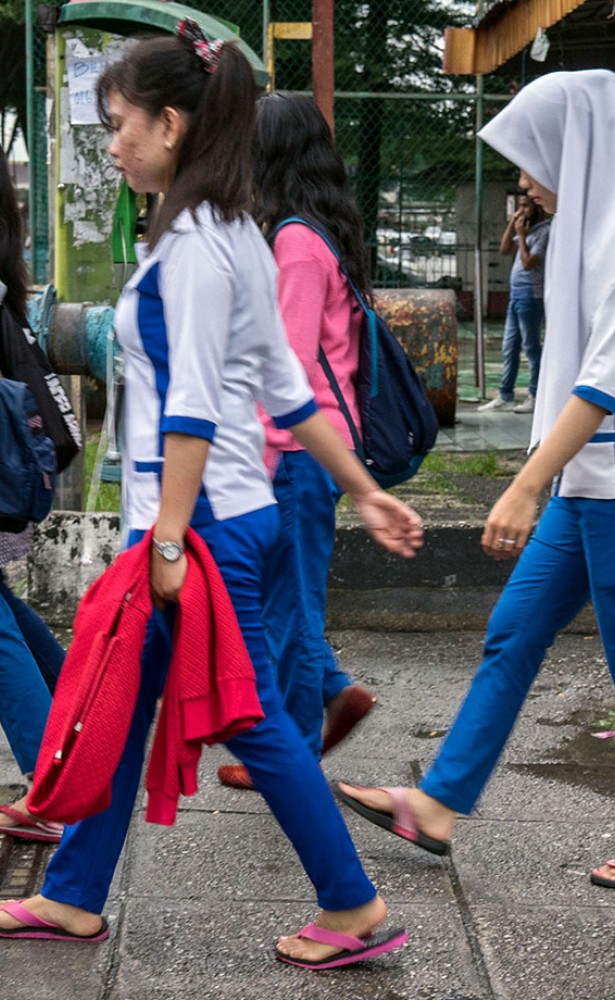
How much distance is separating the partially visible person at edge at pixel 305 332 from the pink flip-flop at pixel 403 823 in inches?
16.0

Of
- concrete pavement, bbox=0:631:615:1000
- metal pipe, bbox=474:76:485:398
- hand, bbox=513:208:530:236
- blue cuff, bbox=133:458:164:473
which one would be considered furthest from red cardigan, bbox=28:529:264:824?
metal pipe, bbox=474:76:485:398

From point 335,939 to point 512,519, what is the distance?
0.93m

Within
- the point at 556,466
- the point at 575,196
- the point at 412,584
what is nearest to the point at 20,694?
the point at 556,466

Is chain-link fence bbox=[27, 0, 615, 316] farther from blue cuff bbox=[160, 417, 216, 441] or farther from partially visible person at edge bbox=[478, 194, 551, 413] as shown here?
blue cuff bbox=[160, 417, 216, 441]

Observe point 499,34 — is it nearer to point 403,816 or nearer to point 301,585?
point 301,585

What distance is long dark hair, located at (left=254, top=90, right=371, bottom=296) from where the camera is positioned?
3631 millimetres

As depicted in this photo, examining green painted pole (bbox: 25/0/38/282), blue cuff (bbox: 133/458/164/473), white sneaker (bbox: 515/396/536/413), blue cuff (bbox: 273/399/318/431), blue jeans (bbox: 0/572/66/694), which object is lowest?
white sneaker (bbox: 515/396/536/413)

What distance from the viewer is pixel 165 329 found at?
2688mm

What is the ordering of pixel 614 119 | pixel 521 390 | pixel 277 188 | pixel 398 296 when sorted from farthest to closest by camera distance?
pixel 521 390, pixel 398 296, pixel 277 188, pixel 614 119

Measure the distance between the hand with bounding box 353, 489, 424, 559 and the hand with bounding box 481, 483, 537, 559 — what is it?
0.19 meters

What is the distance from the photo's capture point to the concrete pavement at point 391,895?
2.86m

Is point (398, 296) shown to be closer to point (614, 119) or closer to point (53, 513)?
point (53, 513)

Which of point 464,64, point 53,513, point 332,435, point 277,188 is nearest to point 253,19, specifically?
point 464,64

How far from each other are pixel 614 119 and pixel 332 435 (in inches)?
36.5
